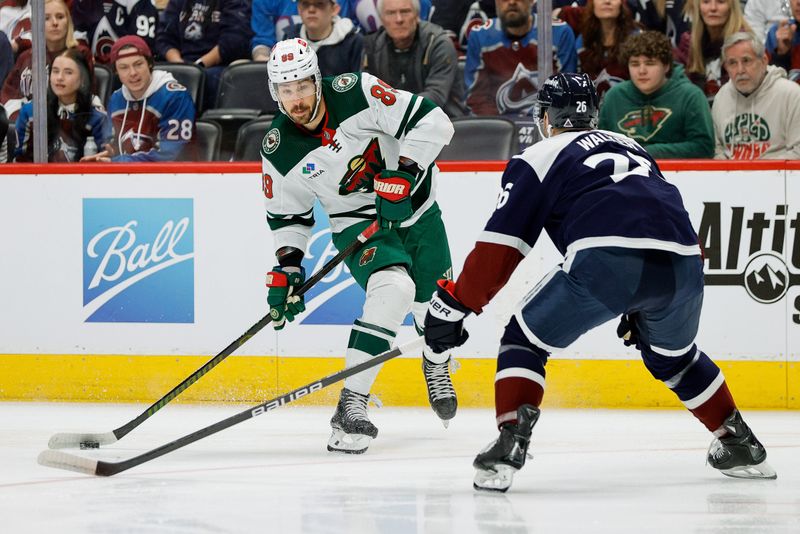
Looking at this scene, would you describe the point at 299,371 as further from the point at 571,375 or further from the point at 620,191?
the point at 620,191

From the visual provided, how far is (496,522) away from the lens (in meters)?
2.64

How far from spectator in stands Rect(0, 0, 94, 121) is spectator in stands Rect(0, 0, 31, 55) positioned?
5cm

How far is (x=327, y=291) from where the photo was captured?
500 cm

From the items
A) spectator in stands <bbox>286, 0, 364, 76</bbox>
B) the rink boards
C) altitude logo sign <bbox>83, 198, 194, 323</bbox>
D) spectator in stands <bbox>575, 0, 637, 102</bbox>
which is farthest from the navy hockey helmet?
altitude logo sign <bbox>83, 198, 194, 323</bbox>

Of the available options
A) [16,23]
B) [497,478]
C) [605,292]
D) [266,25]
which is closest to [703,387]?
[605,292]

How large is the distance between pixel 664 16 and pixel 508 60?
64cm

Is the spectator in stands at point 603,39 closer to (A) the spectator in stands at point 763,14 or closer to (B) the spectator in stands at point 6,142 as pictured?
(A) the spectator in stands at point 763,14

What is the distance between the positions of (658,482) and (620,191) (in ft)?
2.63

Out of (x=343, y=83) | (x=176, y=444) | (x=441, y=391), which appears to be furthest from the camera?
(x=441, y=391)

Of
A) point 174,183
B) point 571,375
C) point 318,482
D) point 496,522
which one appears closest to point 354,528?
point 496,522

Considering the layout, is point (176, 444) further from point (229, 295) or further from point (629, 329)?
point (229, 295)

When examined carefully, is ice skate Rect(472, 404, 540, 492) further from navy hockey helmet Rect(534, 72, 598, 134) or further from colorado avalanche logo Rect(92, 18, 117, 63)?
colorado avalanche logo Rect(92, 18, 117, 63)

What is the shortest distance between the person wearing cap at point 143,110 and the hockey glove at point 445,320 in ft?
8.35

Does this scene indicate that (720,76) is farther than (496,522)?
Yes
